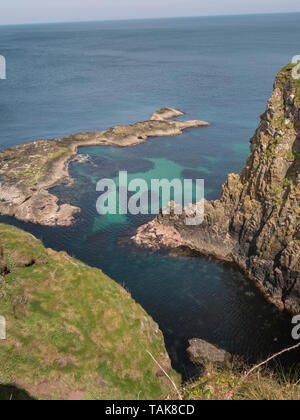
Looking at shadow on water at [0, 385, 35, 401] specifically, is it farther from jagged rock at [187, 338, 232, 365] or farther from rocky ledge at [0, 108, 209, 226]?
rocky ledge at [0, 108, 209, 226]

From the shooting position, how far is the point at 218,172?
87.4m

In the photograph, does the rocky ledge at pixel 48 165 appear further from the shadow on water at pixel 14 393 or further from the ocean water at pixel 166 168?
the shadow on water at pixel 14 393

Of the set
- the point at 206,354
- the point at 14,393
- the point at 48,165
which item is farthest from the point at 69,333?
the point at 48,165

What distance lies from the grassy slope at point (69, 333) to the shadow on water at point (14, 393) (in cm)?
19

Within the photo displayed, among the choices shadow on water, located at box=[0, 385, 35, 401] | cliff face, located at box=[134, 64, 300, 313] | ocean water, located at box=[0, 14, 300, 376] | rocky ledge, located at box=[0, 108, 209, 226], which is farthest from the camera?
rocky ledge, located at box=[0, 108, 209, 226]

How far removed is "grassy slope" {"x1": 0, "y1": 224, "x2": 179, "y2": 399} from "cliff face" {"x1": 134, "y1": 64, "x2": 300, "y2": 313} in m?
21.7

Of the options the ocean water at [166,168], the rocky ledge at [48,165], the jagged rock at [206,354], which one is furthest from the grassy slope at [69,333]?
the rocky ledge at [48,165]

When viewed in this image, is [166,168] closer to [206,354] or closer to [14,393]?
[206,354]

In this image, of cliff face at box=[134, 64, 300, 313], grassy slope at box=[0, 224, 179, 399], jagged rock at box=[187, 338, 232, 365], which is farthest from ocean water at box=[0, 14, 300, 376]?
grassy slope at box=[0, 224, 179, 399]

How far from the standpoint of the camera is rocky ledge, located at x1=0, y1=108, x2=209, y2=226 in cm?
6981

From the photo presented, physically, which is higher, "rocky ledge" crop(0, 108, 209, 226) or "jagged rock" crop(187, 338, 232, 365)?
"rocky ledge" crop(0, 108, 209, 226)

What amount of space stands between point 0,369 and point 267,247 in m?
39.5

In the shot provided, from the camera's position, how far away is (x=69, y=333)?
30938 mm
